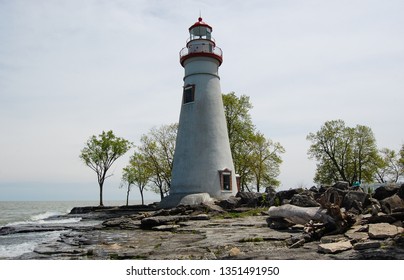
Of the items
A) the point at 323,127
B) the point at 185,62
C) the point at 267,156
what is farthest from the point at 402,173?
the point at 185,62

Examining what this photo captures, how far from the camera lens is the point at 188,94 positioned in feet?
88.4

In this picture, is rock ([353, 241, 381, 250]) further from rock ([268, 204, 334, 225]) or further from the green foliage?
the green foliage

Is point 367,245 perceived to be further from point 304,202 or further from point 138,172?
point 138,172

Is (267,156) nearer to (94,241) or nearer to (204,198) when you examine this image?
(204,198)

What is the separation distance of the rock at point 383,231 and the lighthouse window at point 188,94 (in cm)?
1923

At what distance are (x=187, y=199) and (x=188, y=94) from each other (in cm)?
882

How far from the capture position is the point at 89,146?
46375 mm

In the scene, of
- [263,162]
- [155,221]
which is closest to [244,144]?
[263,162]

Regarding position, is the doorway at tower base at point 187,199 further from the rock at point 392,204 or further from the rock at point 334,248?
the rock at point 334,248

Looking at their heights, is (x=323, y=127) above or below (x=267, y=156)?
above

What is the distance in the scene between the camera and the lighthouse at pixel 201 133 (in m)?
25.0

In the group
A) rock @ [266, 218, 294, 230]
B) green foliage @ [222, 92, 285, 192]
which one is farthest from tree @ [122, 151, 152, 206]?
rock @ [266, 218, 294, 230]

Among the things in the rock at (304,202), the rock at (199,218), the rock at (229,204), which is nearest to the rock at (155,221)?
the rock at (199,218)
